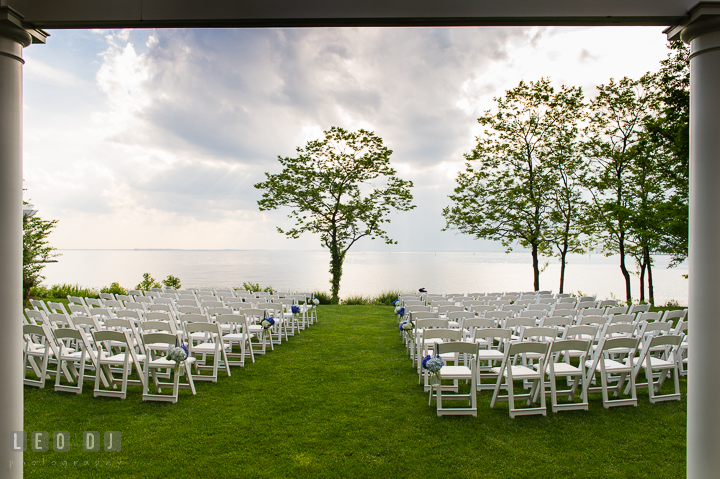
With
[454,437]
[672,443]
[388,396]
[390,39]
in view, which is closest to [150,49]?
[390,39]

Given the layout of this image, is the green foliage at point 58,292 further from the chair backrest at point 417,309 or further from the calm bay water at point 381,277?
the chair backrest at point 417,309

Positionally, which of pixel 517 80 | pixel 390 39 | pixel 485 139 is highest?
pixel 390 39

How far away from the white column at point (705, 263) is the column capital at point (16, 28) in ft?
15.7

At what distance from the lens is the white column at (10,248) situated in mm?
2434

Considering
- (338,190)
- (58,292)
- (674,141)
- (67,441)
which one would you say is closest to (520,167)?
(674,141)

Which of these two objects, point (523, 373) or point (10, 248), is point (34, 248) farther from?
point (523, 373)

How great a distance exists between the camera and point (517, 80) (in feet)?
52.2

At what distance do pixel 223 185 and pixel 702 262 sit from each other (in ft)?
150

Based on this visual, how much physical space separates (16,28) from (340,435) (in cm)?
437

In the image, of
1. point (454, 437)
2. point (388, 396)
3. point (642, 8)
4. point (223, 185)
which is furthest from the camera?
point (223, 185)

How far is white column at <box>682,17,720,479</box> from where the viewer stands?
2420 mm

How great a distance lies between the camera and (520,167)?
16.2 m

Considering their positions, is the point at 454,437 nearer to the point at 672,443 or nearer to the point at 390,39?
the point at 672,443

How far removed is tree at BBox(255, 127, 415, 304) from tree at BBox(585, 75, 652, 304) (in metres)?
8.14
